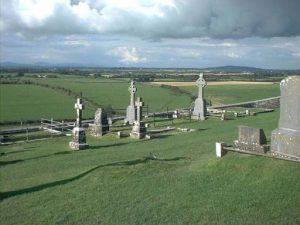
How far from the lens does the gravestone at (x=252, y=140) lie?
12.8m

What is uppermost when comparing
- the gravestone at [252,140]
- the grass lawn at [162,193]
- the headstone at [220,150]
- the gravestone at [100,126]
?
the gravestone at [252,140]

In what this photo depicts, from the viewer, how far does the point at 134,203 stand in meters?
10.5

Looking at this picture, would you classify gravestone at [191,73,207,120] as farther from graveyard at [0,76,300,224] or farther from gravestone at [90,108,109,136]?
graveyard at [0,76,300,224]

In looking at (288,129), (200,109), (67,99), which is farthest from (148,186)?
(67,99)

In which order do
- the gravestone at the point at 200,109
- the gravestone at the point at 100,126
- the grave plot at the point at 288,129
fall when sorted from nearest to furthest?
the grave plot at the point at 288,129, the gravestone at the point at 100,126, the gravestone at the point at 200,109

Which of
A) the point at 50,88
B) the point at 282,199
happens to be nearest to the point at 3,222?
the point at 282,199

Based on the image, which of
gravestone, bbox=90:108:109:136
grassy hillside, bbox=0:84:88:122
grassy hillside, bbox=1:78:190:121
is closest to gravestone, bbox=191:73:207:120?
gravestone, bbox=90:108:109:136

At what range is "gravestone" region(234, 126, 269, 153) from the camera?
42.1 ft

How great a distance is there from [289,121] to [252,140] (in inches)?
54.7

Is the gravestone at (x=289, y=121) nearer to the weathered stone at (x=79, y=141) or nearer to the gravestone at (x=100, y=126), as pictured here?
the weathered stone at (x=79, y=141)

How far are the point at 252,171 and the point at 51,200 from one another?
5.26 metres

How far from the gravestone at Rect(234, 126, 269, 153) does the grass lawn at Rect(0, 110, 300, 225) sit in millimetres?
574

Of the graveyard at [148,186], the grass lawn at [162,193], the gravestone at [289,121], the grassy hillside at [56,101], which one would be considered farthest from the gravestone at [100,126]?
the grassy hillside at [56,101]

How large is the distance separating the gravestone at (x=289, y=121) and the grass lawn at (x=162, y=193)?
68 cm
